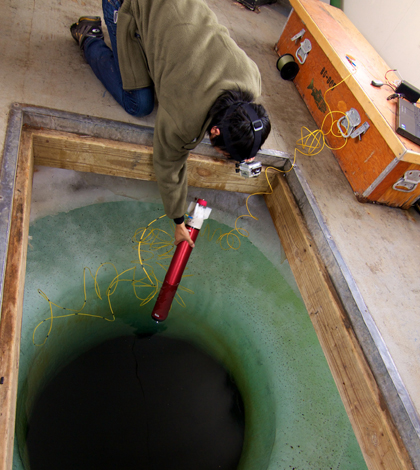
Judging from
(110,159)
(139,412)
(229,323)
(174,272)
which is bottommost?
(139,412)

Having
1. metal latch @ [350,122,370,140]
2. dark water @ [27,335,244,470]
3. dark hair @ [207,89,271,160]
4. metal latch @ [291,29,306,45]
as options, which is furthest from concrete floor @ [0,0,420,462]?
dark water @ [27,335,244,470]

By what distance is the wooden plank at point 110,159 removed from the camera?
4.16 ft

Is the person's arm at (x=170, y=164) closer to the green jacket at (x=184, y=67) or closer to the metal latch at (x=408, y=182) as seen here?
the green jacket at (x=184, y=67)

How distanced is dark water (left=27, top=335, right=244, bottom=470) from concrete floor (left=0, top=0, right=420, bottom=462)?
1308mm

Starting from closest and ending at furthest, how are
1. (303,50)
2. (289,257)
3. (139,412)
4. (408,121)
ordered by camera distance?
(408,121) < (289,257) < (303,50) < (139,412)

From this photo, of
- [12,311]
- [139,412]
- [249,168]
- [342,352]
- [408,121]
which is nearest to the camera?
[12,311]

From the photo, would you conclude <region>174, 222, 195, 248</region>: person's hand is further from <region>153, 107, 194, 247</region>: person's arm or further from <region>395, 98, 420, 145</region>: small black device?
<region>395, 98, 420, 145</region>: small black device

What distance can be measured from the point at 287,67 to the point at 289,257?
47.8 inches

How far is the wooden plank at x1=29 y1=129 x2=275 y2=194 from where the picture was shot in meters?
1.27

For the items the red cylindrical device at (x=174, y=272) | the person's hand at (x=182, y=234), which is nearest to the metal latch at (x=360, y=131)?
the red cylindrical device at (x=174, y=272)

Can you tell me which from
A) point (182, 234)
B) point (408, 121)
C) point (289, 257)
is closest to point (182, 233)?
point (182, 234)

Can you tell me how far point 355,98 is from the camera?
1.48m

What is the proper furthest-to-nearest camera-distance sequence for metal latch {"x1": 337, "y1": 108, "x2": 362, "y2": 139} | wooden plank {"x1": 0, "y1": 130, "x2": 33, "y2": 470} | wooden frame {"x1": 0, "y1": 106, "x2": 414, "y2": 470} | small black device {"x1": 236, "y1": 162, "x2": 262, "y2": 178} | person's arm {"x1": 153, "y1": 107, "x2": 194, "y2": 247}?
1. metal latch {"x1": 337, "y1": 108, "x2": 362, "y2": 139}
2. small black device {"x1": 236, "y1": 162, "x2": 262, "y2": 178}
3. person's arm {"x1": 153, "y1": 107, "x2": 194, "y2": 247}
4. wooden frame {"x1": 0, "y1": 106, "x2": 414, "y2": 470}
5. wooden plank {"x1": 0, "y1": 130, "x2": 33, "y2": 470}

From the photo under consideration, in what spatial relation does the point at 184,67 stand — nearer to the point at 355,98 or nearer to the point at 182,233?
the point at 182,233
